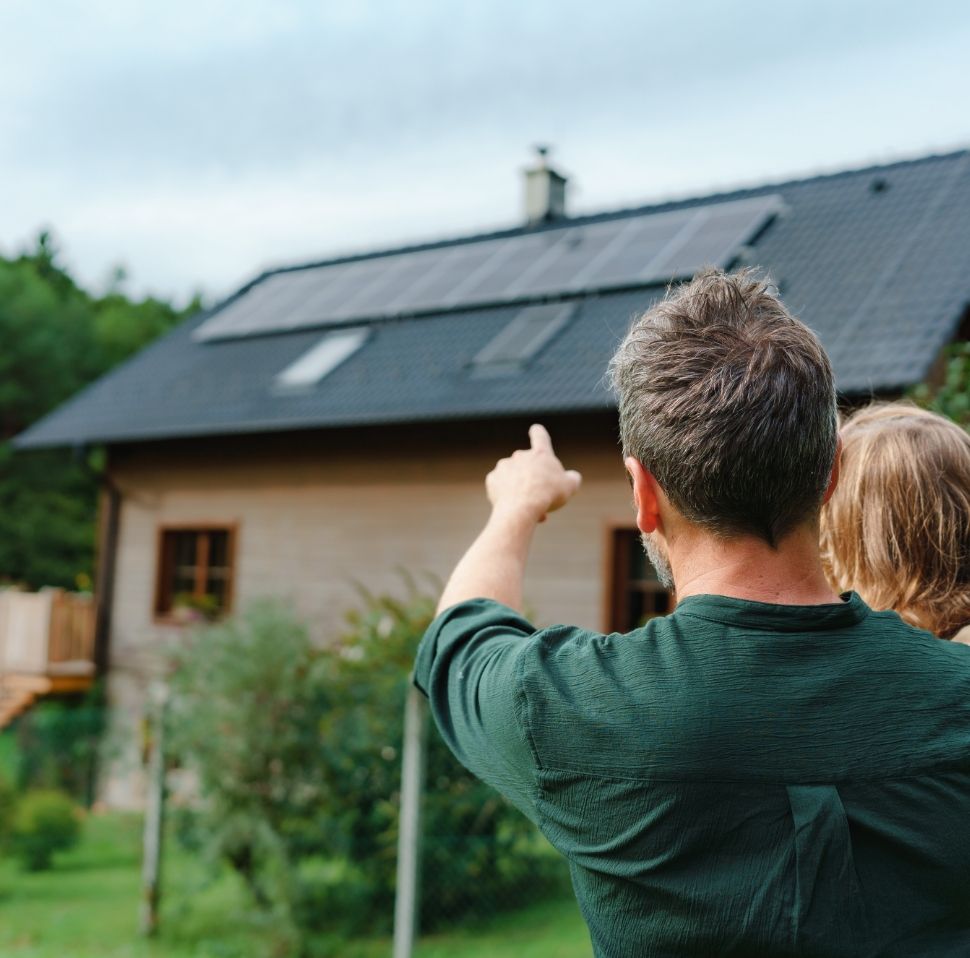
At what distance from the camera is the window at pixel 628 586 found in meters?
11.6

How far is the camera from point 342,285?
56.2 feet

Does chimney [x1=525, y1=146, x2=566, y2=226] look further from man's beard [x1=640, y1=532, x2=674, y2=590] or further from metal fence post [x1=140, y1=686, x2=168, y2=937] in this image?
man's beard [x1=640, y1=532, x2=674, y2=590]

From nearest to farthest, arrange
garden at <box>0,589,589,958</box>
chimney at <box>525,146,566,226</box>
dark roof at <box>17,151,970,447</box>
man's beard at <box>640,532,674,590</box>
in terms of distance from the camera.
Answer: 1. man's beard at <box>640,532,674,590</box>
2. garden at <box>0,589,589,958</box>
3. dark roof at <box>17,151,970,447</box>
4. chimney at <box>525,146,566,226</box>

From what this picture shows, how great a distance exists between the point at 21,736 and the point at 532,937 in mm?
6690

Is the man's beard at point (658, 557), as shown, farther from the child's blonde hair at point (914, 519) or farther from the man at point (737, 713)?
the child's blonde hair at point (914, 519)

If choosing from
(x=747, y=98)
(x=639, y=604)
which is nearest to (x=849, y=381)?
(x=639, y=604)

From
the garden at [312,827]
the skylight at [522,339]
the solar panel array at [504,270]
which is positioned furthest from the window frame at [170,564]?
the garden at [312,827]

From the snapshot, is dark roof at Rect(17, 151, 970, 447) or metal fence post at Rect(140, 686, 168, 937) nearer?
metal fence post at Rect(140, 686, 168, 937)

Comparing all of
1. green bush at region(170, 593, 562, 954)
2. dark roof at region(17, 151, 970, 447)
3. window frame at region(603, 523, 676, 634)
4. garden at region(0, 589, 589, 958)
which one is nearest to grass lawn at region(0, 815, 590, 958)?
garden at region(0, 589, 589, 958)

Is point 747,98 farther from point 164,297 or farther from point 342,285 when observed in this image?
point 164,297

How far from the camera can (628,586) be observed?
1171cm

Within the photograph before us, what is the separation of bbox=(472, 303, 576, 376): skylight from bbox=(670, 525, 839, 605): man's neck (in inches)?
437

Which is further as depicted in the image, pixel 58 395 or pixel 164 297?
pixel 164 297

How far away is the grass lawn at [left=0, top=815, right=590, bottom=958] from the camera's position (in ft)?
23.7
